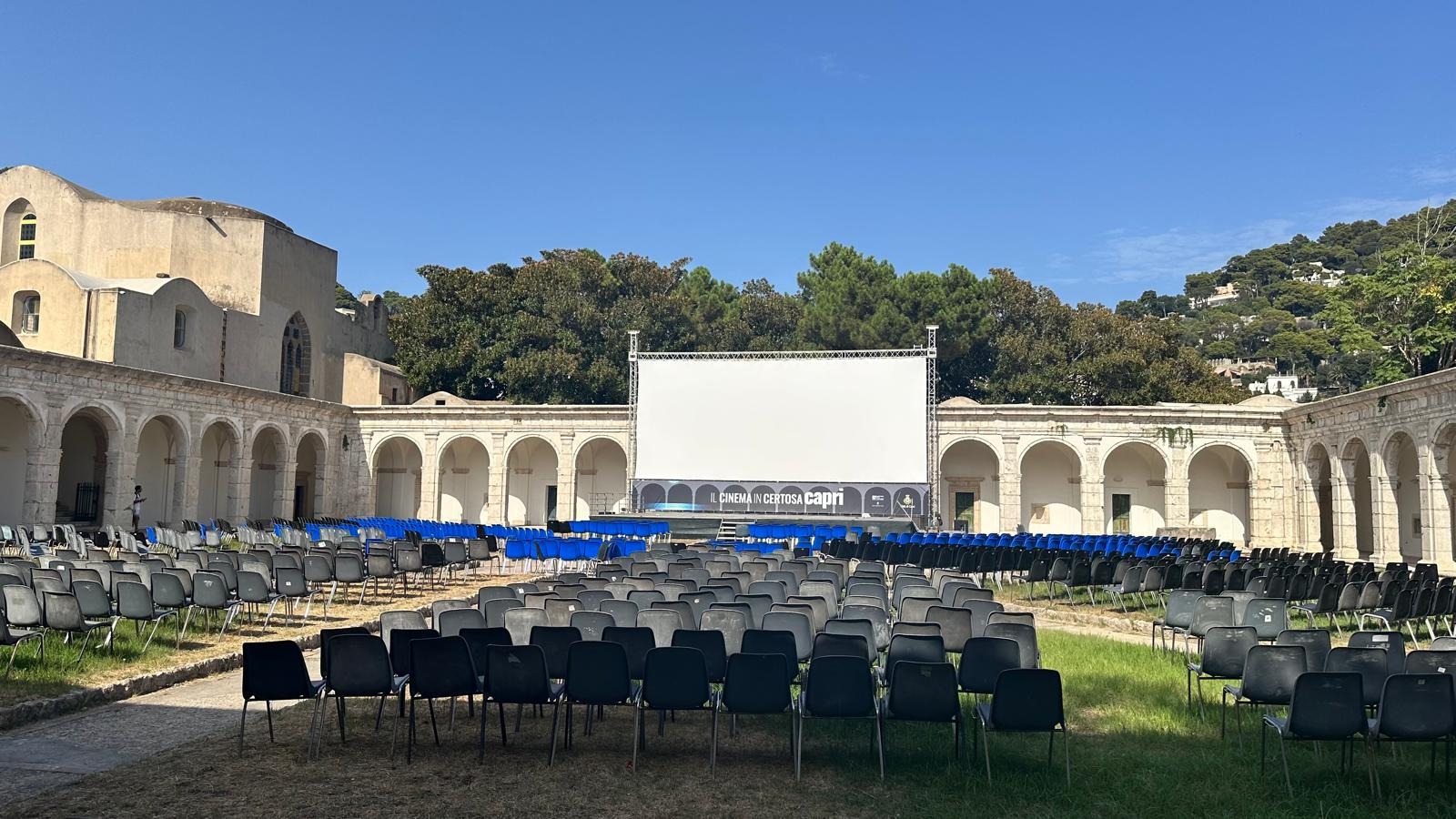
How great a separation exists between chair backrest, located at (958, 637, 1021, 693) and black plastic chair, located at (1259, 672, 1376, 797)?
161 centimetres

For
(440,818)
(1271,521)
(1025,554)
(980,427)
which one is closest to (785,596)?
(440,818)

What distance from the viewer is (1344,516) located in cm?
2355

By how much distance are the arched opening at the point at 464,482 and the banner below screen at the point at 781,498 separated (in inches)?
345

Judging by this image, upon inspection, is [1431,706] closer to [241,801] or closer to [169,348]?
[241,801]

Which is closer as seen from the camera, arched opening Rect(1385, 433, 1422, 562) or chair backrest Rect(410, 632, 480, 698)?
chair backrest Rect(410, 632, 480, 698)

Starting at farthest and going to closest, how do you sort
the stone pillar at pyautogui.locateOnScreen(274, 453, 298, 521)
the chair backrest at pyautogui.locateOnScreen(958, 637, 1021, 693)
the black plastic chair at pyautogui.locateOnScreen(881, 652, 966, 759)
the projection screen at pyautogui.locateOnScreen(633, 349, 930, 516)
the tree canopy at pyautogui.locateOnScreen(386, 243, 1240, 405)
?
1. the tree canopy at pyautogui.locateOnScreen(386, 243, 1240, 405)
2. the stone pillar at pyautogui.locateOnScreen(274, 453, 298, 521)
3. the projection screen at pyautogui.locateOnScreen(633, 349, 930, 516)
4. the chair backrest at pyautogui.locateOnScreen(958, 637, 1021, 693)
5. the black plastic chair at pyautogui.locateOnScreen(881, 652, 966, 759)

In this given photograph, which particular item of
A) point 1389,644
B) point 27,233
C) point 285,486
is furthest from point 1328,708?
point 27,233

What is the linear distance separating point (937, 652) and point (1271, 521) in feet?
82.5

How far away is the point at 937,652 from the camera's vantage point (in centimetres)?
672

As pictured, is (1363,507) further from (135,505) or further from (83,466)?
(83,466)

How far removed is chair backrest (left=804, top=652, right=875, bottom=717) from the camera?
5840 mm

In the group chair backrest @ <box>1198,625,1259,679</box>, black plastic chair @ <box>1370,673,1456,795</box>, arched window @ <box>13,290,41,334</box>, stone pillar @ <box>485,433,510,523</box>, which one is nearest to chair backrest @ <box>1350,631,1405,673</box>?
chair backrest @ <box>1198,625,1259,679</box>

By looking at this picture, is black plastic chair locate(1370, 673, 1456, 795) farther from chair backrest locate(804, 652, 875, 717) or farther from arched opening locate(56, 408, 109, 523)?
arched opening locate(56, 408, 109, 523)

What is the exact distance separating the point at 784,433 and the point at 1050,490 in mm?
9729
